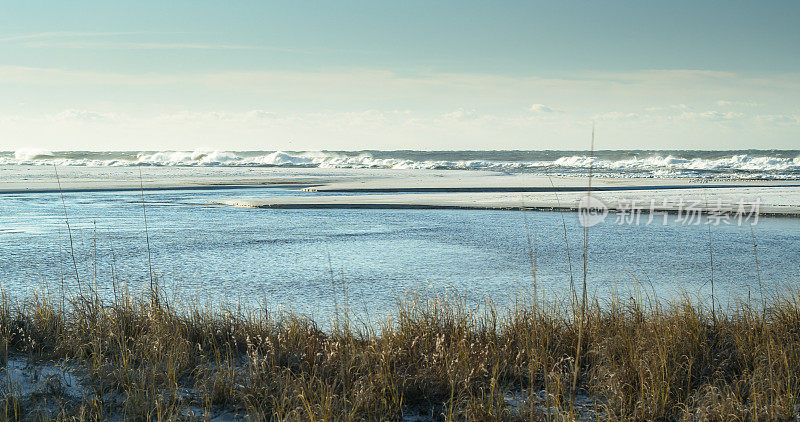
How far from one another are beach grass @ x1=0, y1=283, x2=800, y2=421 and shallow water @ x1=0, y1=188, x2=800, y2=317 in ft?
2.17

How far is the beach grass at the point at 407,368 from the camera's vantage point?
3943 millimetres

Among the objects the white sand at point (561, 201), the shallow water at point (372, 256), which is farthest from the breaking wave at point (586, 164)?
the shallow water at point (372, 256)

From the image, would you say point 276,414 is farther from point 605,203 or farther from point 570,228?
point 605,203

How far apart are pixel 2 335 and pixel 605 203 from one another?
1856 centimetres

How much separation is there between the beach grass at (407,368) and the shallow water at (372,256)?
66 cm

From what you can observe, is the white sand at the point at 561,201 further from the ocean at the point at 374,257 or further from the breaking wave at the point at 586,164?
the breaking wave at the point at 586,164

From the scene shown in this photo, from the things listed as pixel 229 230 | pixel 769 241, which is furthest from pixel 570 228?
pixel 229 230

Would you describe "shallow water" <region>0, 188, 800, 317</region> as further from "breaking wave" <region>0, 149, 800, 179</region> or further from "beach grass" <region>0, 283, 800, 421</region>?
"breaking wave" <region>0, 149, 800, 179</region>

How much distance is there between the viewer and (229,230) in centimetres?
1453

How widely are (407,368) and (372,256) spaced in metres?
6.24

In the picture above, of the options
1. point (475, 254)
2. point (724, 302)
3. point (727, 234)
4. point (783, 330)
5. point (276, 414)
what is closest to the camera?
point (276, 414)

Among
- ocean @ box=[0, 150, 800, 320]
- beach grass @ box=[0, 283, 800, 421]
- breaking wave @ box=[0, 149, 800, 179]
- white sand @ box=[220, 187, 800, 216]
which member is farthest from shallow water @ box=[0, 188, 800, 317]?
breaking wave @ box=[0, 149, 800, 179]

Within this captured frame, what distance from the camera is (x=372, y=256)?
1080 cm

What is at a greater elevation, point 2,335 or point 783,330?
point 2,335
